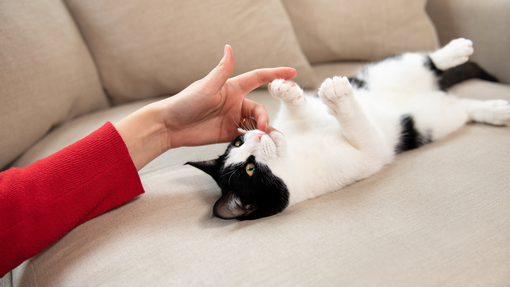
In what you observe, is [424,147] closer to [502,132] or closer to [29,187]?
[502,132]

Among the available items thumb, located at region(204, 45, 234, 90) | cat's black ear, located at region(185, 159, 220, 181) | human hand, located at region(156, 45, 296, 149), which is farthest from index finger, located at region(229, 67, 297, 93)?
cat's black ear, located at region(185, 159, 220, 181)

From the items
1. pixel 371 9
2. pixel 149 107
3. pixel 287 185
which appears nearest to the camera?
pixel 287 185

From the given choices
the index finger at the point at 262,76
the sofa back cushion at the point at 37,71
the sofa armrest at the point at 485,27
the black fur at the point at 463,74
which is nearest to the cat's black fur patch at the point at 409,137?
the black fur at the point at 463,74

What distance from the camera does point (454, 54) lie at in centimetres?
118

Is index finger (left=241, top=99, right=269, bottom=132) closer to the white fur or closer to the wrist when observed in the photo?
the white fur

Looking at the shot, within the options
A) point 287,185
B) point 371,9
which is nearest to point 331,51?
point 371,9

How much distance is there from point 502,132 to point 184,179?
1.12m

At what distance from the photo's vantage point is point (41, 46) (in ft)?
3.76

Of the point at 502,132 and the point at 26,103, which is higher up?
the point at 26,103

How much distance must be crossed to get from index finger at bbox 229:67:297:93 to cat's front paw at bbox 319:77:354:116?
0.52 ft

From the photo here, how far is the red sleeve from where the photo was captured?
0.73 metres

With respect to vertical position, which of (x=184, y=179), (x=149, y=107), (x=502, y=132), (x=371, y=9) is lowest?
(x=502, y=132)

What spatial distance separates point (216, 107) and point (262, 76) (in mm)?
187

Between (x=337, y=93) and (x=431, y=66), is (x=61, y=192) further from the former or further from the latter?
(x=431, y=66)
